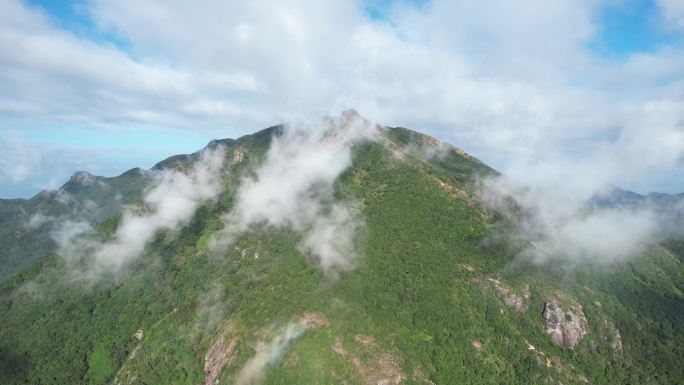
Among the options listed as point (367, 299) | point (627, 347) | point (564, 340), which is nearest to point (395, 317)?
point (367, 299)

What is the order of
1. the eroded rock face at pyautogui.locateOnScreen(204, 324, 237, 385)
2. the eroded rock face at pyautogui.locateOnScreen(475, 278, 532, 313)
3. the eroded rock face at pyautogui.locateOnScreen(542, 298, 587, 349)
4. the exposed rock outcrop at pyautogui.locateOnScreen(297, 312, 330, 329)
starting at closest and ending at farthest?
1. the eroded rock face at pyautogui.locateOnScreen(542, 298, 587, 349)
2. the exposed rock outcrop at pyautogui.locateOnScreen(297, 312, 330, 329)
3. the eroded rock face at pyautogui.locateOnScreen(204, 324, 237, 385)
4. the eroded rock face at pyautogui.locateOnScreen(475, 278, 532, 313)

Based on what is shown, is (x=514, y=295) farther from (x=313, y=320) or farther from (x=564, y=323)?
(x=313, y=320)

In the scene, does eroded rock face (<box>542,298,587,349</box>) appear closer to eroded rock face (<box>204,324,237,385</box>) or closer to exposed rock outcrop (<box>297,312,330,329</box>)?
exposed rock outcrop (<box>297,312,330,329</box>)

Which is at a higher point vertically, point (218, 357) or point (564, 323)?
point (564, 323)

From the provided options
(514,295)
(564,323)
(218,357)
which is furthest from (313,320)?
(564,323)

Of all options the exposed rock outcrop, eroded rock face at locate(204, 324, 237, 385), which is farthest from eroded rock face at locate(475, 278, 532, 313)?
eroded rock face at locate(204, 324, 237, 385)

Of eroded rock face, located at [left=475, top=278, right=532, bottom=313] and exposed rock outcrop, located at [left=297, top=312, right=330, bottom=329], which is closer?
exposed rock outcrop, located at [left=297, top=312, right=330, bottom=329]

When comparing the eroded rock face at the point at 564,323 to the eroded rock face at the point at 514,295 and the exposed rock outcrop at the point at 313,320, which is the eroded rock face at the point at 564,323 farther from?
the exposed rock outcrop at the point at 313,320

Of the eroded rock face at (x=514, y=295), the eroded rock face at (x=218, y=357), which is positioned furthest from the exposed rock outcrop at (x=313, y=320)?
the eroded rock face at (x=514, y=295)
